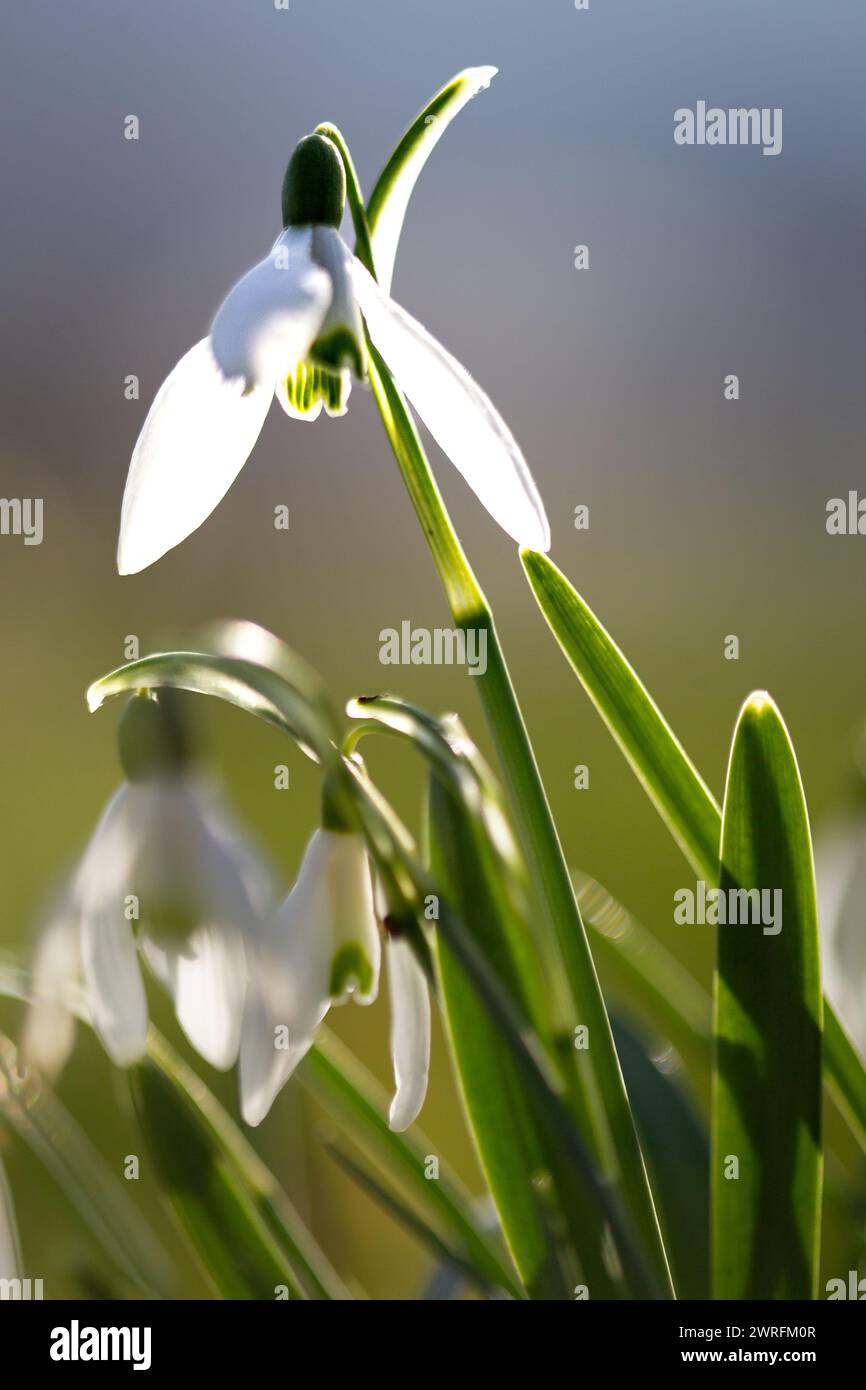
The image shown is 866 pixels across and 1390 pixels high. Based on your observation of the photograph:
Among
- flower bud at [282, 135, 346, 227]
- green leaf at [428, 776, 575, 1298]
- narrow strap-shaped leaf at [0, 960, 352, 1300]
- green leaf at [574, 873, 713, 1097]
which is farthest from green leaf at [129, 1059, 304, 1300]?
flower bud at [282, 135, 346, 227]

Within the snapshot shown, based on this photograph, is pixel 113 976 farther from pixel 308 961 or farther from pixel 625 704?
pixel 625 704

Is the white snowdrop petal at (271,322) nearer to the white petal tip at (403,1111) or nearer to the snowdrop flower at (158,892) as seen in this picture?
the snowdrop flower at (158,892)

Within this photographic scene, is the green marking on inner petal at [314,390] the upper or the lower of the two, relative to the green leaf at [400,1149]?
upper

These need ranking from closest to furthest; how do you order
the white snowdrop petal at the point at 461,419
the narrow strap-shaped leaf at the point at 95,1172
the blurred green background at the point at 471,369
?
1. the white snowdrop petal at the point at 461,419
2. the narrow strap-shaped leaf at the point at 95,1172
3. the blurred green background at the point at 471,369

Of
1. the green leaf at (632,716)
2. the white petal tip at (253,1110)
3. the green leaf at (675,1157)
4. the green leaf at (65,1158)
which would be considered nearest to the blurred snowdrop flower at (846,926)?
the green leaf at (632,716)

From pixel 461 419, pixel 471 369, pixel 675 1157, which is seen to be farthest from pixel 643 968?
pixel 471 369
